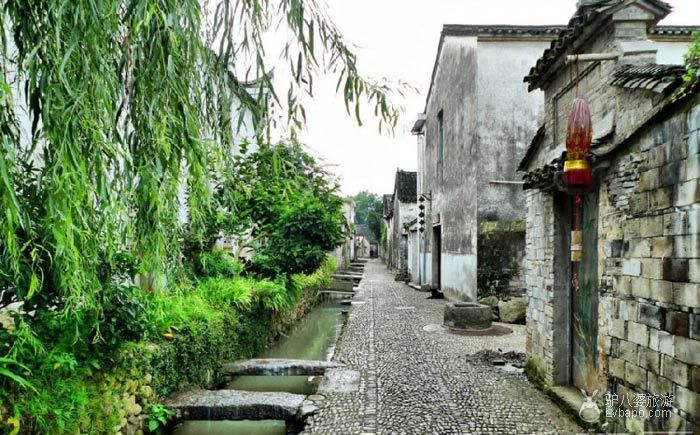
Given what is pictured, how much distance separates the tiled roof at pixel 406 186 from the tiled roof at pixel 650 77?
963 inches

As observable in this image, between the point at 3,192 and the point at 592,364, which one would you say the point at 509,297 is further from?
the point at 3,192

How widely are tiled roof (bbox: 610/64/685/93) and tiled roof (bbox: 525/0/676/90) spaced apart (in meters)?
0.66

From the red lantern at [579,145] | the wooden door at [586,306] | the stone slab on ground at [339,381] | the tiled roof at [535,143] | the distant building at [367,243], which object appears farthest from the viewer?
the distant building at [367,243]

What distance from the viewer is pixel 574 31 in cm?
527

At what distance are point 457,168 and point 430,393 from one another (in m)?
9.72

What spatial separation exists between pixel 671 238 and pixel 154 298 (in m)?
5.45

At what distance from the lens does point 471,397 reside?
5781 millimetres

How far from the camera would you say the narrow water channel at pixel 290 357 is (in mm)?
5945

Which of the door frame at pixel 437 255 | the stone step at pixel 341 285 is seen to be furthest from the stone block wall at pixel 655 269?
the stone step at pixel 341 285

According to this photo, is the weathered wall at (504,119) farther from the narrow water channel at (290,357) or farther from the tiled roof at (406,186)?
the tiled roof at (406,186)

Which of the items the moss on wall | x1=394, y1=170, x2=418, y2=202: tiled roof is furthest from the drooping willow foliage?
x1=394, y1=170, x2=418, y2=202: tiled roof

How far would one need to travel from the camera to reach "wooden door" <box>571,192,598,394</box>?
5.12 meters

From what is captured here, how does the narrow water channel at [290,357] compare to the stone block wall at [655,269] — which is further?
the narrow water channel at [290,357]

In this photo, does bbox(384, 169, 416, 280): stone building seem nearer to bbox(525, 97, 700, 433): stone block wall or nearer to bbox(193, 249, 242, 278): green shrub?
bbox(193, 249, 242, 278): green shrub
